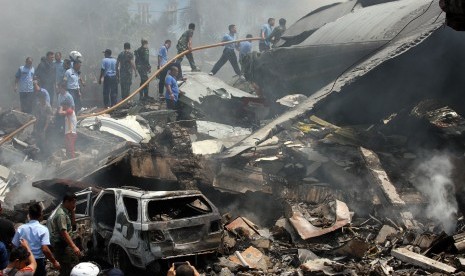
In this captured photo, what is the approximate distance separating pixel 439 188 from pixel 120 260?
5.98 meters

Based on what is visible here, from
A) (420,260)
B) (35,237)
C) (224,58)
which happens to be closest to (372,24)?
(224,58)

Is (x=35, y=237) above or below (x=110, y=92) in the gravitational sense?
below

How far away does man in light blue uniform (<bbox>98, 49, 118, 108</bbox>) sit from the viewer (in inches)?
686

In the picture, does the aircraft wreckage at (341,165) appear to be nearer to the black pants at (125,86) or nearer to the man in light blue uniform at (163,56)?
the black pants at (125,86)

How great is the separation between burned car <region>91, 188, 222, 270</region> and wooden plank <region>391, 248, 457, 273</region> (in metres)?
2.64

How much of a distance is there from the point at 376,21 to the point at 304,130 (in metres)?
4.89

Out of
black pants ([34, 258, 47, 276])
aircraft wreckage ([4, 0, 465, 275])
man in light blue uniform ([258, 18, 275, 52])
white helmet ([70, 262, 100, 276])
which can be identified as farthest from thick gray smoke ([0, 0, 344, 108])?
white helmet ([70, 262, 100, 276])

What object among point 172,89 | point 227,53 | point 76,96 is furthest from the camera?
point 227,53

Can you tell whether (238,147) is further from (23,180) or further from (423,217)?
(23,180)

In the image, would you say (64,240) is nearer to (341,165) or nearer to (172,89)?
(341,165)

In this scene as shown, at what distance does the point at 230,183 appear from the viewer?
1078 cm

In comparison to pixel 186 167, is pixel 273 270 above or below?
below

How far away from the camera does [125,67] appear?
59.9ft

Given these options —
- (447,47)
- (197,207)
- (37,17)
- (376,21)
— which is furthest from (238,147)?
(37,17)
